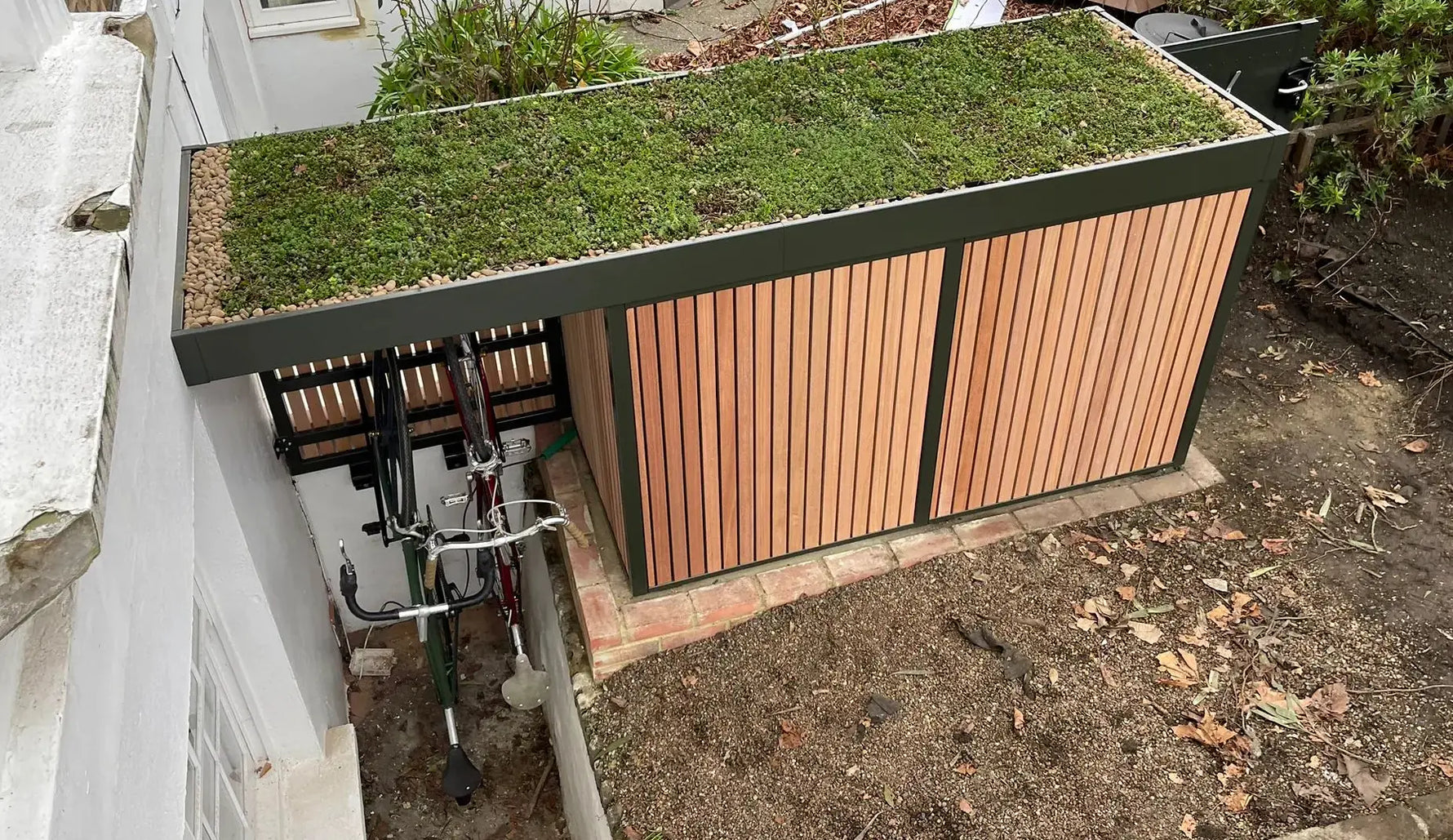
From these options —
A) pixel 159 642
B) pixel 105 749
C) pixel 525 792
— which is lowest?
pixel 525 792

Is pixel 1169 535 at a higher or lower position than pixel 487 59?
lower

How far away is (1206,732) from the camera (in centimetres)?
489

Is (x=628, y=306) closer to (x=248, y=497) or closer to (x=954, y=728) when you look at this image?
(x=248, y=497)

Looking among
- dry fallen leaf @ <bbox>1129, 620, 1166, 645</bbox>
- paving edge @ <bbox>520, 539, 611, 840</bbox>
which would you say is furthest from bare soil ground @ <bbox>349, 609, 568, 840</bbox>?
dry fallen leaf @ <bbox>1129, 620, 1166, 645</bbox>

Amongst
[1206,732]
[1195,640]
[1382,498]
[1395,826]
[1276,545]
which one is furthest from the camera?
[1382,498]

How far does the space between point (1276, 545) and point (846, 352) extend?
8.78 ft

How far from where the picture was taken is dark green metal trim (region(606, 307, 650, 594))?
464 centimetres

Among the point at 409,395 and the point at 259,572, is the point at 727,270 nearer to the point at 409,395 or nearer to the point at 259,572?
the point at 259,572

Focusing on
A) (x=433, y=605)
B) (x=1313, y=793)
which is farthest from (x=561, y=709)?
(x=1313, y=793)

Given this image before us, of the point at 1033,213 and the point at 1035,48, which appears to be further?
the point at 1035,48

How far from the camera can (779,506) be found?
5.57 m

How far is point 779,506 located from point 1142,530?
2.04 meters

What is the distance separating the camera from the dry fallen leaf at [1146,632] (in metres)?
5.32

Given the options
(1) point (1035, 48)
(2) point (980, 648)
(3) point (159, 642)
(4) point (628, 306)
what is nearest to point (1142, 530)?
(2) point (980, 648)
